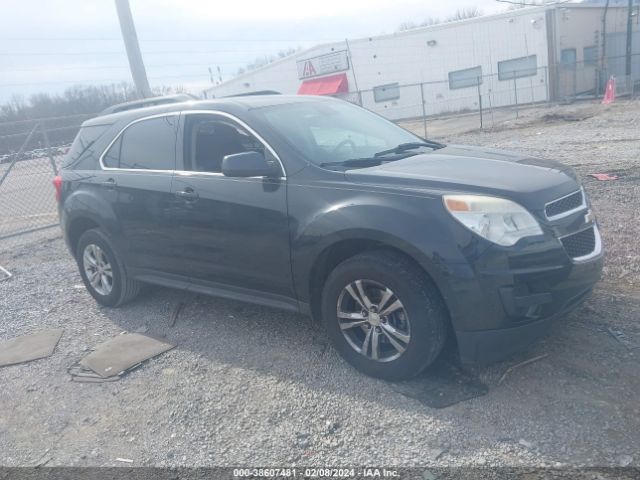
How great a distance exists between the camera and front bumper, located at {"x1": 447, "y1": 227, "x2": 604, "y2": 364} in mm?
3352

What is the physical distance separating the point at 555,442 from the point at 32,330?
15.7 feet

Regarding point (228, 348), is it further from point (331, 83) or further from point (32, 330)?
point (331, 83)

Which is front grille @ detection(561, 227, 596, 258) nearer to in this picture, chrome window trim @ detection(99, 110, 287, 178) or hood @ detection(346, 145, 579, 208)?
hood @ detection(346, 145, 579, 208)

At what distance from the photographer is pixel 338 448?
3.27m

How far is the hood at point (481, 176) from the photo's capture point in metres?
3.57

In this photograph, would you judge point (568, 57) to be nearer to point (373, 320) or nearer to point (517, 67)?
point (517, 67)

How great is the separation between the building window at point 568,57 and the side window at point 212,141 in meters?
29.3

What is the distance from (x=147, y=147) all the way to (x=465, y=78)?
30439 mm

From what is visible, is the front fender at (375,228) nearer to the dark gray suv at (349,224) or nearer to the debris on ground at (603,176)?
the dark gray suv at (349,224)

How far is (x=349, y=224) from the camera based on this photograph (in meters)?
3.78

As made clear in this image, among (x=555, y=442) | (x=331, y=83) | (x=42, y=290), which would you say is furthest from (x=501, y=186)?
(x=331, y=83)

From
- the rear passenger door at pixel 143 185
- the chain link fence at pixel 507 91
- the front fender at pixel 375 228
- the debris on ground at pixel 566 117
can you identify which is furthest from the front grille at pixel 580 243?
the chain link fence at pixel 507 91

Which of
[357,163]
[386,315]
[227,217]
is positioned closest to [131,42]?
[227,217]

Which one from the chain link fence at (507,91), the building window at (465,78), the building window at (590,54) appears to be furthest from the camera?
the building window at (465,78)
